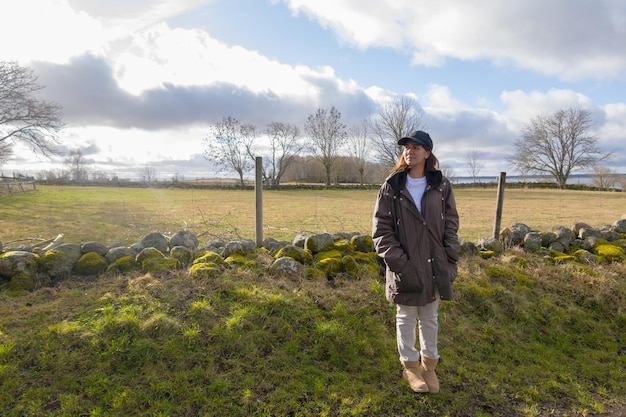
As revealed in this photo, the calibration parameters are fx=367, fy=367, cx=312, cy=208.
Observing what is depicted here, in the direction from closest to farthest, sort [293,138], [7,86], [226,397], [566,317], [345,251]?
1. [226,397]
2. [566,317]
3. [345,251]
4. [7,86]
5. [293,138]

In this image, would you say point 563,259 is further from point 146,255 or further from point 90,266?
point 90,266

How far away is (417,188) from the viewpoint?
3350 millimetres

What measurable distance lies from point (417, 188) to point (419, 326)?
131 centimetres

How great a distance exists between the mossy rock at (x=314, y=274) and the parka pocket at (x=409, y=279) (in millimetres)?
2111

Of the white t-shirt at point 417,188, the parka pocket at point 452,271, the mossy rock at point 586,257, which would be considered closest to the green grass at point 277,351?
the parka pocket at point 452,271

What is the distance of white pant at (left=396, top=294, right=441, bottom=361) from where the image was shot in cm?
342

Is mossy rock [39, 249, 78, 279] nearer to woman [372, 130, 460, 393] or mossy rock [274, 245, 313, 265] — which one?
mossy rock [274, 245, 313, 265]

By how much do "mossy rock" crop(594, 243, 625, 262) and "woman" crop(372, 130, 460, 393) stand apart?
5.37 metres

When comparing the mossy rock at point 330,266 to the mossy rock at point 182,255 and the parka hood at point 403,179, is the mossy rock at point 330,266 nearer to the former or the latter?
the mossy rock at point 182,255

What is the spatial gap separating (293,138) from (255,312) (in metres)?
48.8

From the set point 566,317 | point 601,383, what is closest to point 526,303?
point 566,317

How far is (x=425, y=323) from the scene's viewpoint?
136 inches

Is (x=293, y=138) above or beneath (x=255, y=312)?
above

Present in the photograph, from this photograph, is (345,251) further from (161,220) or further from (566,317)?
(161,220)
